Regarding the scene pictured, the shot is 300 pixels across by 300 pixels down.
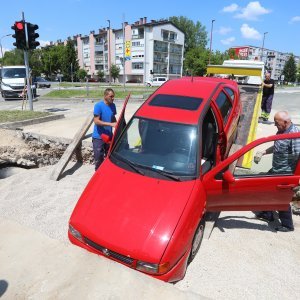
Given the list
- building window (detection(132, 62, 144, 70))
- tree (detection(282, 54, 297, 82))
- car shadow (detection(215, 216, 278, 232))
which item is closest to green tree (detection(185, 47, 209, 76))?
building window (detection(132, 62, 144, 70))

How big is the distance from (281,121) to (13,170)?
620 centimetres

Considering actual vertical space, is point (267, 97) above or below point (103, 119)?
above

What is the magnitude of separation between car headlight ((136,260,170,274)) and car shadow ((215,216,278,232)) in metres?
1.85

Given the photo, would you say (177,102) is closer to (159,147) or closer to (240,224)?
(159,147)

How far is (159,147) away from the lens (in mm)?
3947

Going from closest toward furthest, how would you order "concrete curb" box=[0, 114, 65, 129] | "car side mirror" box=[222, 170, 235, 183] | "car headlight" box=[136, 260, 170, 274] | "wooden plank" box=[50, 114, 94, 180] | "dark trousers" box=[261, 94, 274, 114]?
"car headlight" box=[136, 260, 170, 274] < "car side mirror" box=[222, 170, 235, 183] < "wooden plank" box=[50, 114, 94, 180] < "concrete curb" box=[0, 114, 65, 129] < "dark trousers" box=[261, 94, 274, 114]

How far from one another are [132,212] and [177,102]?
196cm

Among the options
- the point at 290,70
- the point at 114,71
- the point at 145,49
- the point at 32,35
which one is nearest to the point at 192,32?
the point at 145,49

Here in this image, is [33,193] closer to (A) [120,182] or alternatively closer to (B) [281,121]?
(A) [120,182]

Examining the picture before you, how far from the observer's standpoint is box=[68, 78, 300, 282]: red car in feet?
10.0

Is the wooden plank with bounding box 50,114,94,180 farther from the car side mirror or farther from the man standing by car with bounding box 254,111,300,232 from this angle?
the man standing by car with bounding box 254,111,300,232

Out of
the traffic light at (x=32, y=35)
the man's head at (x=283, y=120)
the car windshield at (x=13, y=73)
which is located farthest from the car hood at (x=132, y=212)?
the car windshield at (x=13, y=73)

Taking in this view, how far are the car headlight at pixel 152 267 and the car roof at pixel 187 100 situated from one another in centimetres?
196

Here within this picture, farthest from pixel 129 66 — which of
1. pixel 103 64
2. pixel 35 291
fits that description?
pixel 35 291
